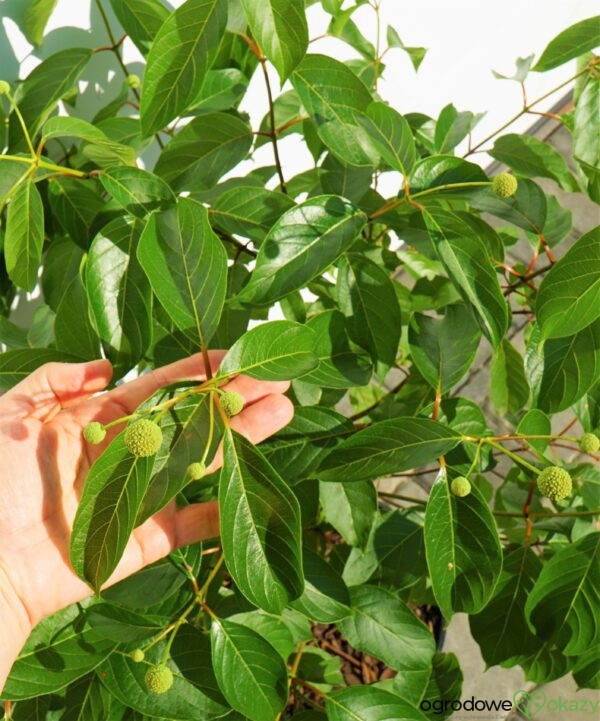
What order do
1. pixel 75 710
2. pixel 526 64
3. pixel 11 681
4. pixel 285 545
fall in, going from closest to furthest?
pixel 285 545
pixel 11 681
pixel 75 710
pixel 526 64

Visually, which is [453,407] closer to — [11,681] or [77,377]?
[77,377]

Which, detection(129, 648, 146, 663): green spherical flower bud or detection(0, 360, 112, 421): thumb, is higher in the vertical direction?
detection(0, 360, 112, 421): thumb

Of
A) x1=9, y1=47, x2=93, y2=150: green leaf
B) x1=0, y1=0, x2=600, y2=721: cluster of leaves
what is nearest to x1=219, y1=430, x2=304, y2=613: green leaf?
x1=0, y1=0, x2=600, y2=721: cluster of leaves

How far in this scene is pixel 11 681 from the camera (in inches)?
34.7

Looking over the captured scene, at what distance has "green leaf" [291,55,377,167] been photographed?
91 centimetres

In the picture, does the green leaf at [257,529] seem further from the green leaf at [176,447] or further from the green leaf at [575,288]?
the green leaf at [575,288]

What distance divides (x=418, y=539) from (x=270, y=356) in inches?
18.3

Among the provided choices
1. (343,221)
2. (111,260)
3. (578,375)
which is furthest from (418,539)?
(111,260)

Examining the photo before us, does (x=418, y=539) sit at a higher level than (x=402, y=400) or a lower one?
lower

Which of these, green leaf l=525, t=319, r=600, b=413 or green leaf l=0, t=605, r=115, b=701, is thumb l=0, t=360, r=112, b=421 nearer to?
green leaf l=0, t=605, r=115, b=701

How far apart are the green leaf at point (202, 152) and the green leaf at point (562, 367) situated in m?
0.52

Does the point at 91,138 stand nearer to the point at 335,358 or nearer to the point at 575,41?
the point at 335,358

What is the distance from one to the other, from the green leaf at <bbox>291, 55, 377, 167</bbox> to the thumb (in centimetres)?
42

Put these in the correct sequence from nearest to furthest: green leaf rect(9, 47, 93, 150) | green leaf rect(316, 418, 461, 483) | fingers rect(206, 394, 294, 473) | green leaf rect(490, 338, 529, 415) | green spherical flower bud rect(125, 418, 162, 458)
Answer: green spherical flower bud rect(125, 418, 162, 458) < green leaf rect(316, 418, 461, 483) < fingers rect(206, 394, 294, 473) < green leaf rect(9, 47, 93, 150) < green leaf rect(490, 338, 529, 415)
